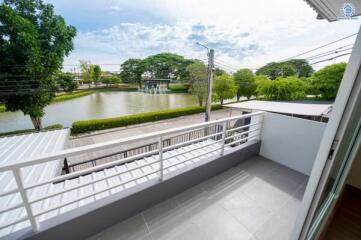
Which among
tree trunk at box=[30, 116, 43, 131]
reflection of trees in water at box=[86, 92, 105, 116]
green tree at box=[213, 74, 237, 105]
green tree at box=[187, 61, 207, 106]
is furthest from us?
green tree at box=[213, 74, 237, 105]

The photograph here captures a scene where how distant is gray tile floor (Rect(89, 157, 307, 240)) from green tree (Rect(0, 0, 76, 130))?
7.71 metres

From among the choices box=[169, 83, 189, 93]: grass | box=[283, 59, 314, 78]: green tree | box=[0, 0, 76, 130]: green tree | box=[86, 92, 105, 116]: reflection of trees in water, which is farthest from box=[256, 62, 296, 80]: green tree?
box=[0, 0, 76, 130]: green tree

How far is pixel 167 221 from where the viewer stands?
5.47 ft

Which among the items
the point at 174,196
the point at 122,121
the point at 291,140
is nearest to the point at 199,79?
the point at 122,121

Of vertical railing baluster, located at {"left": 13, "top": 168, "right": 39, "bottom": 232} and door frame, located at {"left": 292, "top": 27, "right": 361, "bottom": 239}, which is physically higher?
door frame, located at {"left": 292, "top": 27, "right": 361, "bottom": 239}

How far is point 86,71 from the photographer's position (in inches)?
965

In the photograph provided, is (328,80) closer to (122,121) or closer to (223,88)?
(223,88)

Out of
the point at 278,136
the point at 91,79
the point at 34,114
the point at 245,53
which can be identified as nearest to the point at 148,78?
the point at 91,79

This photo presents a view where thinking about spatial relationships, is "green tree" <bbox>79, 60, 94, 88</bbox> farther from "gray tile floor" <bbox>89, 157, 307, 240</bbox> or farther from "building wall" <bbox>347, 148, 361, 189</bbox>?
"building wall" <bbox>347, 148, 361, 189</bbox>

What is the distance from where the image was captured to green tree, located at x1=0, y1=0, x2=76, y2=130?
233 inches

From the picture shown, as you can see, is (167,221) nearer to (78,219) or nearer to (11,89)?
(78,219)

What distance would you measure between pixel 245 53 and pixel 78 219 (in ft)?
46.2

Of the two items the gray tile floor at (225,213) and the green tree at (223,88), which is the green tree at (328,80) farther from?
the gray tile floor at (225,213)

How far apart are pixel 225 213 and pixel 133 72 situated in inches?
1199
